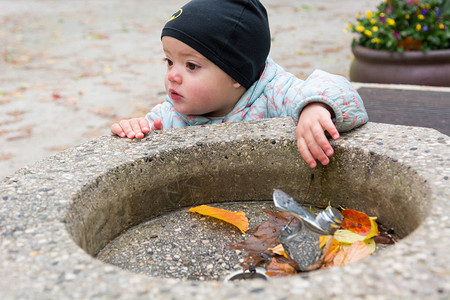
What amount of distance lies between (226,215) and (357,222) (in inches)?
14.9

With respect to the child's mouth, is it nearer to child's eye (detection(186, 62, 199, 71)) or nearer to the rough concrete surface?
child's eye (detection(186, 62, 199, 71))

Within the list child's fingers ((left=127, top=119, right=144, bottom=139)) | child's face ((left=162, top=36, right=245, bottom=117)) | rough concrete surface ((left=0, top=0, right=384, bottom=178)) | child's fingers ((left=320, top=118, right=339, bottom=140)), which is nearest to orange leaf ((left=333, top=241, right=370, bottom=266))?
child's fingers ((left=320, top=118, right=339, bottom=140))

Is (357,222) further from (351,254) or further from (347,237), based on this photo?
Answer: (351,254)

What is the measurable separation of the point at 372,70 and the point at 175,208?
2.73 metres

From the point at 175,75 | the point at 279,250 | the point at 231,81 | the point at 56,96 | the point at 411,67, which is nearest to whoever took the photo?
the point at 279,250

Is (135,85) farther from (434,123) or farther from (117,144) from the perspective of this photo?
(117,144)

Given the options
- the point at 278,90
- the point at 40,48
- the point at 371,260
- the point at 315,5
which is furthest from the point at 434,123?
the point at 315,5

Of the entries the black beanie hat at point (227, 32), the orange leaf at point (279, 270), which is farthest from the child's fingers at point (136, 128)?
the orange leaf at point (279, 270)

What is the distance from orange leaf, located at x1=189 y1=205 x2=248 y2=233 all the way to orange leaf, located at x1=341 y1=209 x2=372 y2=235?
11.2 inches

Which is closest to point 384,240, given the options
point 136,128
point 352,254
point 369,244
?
point 369,244

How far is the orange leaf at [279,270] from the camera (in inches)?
49.6

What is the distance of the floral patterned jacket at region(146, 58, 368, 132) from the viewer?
168 centimetres

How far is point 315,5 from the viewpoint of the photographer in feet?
32.3

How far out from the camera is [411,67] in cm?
380
